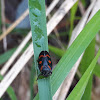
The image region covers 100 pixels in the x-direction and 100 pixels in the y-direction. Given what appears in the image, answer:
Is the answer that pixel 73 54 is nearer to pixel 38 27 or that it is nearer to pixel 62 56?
pixel 62 56

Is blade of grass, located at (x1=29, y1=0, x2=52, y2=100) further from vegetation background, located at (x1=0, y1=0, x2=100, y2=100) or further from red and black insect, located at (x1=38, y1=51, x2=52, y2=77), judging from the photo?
vegetation background, located at (x1=0, y1=0, x2=100, y2=100)

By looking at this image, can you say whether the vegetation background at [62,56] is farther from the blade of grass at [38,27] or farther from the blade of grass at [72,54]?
the blade of grass at [38,27]

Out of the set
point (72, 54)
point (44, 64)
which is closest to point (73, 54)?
point (72, 54)

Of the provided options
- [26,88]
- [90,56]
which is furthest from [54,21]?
[26,88]

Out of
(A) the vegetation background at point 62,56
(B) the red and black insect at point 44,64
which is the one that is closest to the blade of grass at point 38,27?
(B) the red and black insect at point 44,64

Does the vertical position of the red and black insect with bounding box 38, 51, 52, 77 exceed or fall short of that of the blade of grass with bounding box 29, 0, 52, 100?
it falls short

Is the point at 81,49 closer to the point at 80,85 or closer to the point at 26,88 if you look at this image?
the point at 80,85

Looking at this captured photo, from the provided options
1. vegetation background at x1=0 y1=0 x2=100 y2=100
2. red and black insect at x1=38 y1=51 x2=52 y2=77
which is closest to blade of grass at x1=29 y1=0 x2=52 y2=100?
red and black insect at x1=38 y1=51 x2=52 y2=77
